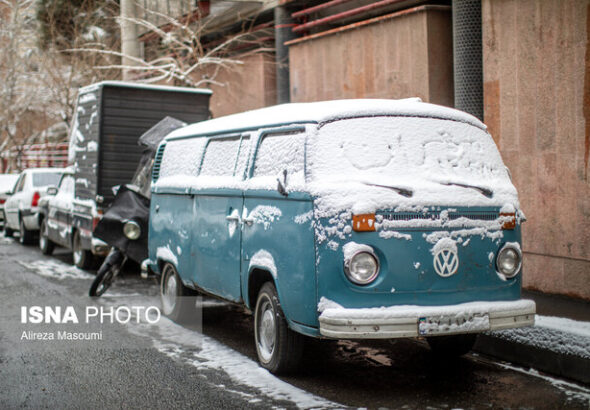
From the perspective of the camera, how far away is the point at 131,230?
33.7 feet

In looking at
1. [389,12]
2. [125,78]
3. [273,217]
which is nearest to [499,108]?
[389,12]

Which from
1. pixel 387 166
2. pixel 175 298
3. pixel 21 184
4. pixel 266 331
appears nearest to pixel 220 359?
pixel 266 331

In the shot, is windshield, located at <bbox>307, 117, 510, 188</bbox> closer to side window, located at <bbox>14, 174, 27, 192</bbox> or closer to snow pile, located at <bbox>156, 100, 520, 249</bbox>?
snow pile, located at <bbox>156, 100, 520, 249</bbox>

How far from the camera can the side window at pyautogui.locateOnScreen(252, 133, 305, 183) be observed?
6102 millimetres

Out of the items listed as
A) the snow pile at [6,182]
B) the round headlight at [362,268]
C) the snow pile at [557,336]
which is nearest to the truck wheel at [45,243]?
the snow pile at [6,182]

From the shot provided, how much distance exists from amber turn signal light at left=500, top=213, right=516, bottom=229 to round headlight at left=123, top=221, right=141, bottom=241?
5497 millimetres

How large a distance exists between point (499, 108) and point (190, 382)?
6204mm

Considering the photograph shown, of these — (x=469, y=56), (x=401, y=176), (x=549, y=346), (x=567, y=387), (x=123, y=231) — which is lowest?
(x=567, y=387)

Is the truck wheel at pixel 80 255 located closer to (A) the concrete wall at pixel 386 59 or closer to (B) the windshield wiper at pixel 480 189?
(A) the concrete wall at pixel 386 59

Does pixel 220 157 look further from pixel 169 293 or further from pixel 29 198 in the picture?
pixel 29 198

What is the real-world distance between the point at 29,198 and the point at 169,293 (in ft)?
30.9

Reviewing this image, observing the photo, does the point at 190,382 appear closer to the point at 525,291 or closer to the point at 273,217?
the point at 273,217

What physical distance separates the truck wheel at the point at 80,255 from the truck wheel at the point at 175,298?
13.8ft

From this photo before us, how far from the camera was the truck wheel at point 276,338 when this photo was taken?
247 inches
